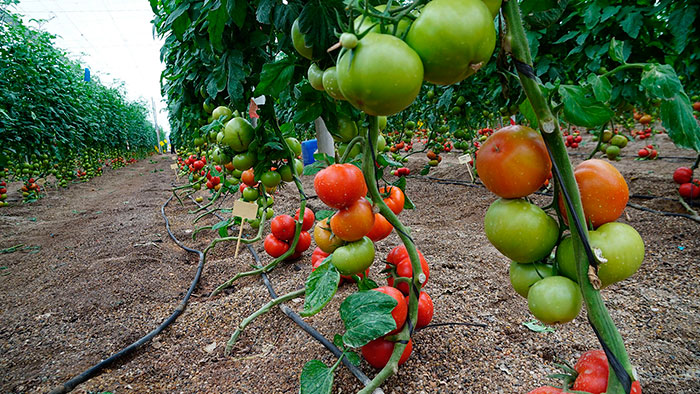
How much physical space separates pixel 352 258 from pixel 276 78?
0.54m

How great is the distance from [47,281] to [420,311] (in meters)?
2.84

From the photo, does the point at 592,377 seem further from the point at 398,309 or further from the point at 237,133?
the point at 237,133

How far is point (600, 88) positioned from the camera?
19.0 inches

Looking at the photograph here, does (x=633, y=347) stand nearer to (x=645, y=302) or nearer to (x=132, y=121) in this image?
(x=645, y=302)

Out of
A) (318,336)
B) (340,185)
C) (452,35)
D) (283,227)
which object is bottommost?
(318,336)

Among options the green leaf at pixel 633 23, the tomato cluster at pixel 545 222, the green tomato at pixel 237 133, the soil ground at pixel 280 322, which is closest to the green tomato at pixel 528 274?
the tomato cluster at pixel 545 222

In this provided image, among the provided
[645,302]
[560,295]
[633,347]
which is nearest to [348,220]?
[560,295]

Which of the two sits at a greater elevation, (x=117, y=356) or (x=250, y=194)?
(x=250, y=194)

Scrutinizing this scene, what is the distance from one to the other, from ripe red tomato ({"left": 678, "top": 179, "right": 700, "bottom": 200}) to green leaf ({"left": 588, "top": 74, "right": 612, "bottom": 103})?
12.3ft

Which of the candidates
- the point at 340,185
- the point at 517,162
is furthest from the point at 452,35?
the point at 340,185

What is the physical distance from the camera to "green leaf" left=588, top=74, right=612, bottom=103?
18.6 inches

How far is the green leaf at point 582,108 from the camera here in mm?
494

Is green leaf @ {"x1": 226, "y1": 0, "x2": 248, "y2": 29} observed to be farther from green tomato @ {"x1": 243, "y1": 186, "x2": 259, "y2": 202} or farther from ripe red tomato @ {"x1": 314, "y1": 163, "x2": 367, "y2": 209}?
green tomato @ {"x1": 243, "y1": 186, "x2": 259, "y2": 202}

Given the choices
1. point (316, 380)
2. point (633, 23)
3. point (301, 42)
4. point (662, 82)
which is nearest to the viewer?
point (662, 82)
